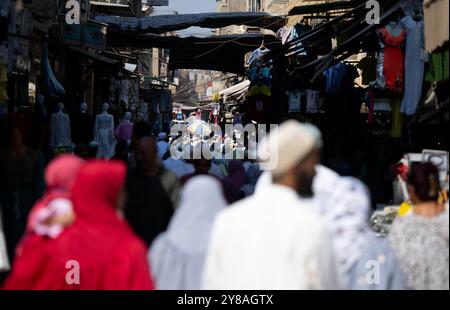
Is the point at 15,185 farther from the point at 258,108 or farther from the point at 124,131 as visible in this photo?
the point at 258,108

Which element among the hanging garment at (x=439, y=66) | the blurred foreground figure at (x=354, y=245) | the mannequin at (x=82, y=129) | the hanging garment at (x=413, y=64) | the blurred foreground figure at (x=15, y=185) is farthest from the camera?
the mannequin at (x=82, y=129)

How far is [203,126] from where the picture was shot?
26281 mm

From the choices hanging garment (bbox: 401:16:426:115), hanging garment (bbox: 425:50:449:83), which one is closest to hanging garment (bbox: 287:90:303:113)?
hanging garment (bbox: 401:16:426:115)

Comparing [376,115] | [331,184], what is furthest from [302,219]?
[376,115]

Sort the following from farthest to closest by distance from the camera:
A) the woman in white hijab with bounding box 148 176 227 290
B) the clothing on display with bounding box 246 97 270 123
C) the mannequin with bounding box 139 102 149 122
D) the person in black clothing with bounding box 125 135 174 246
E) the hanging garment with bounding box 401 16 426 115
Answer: the mannequin with bounding box 139 102 149 122, the clothing on display with bounding box 246 97 270 123, the hanging garment with bounding box 401 16 426 115, the person in black clothing with bounding box 125 135 174 246, the woman in white hijab with bounding box 148 176 227 290

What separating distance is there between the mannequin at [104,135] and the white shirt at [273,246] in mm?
11104

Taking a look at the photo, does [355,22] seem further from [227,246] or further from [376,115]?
[227,246]

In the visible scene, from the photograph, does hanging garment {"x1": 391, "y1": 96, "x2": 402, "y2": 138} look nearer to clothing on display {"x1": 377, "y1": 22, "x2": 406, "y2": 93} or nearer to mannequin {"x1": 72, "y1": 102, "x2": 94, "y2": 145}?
clothing on display {"x1": 377, "y1": 22, "x2": 406, "y2": 93}

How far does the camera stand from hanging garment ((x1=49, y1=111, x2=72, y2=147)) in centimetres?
1272

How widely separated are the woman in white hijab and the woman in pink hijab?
628mm

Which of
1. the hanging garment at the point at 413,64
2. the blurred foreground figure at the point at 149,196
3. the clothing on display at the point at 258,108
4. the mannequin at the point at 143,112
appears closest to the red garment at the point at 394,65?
the hanging garment at the point at 413,64

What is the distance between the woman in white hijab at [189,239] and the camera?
4.46m

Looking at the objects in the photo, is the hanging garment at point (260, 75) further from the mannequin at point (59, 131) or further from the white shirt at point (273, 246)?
the white shirt at point (273, 246)

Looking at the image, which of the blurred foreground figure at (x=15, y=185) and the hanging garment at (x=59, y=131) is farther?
the hanging garment at (x=59, y=131)
